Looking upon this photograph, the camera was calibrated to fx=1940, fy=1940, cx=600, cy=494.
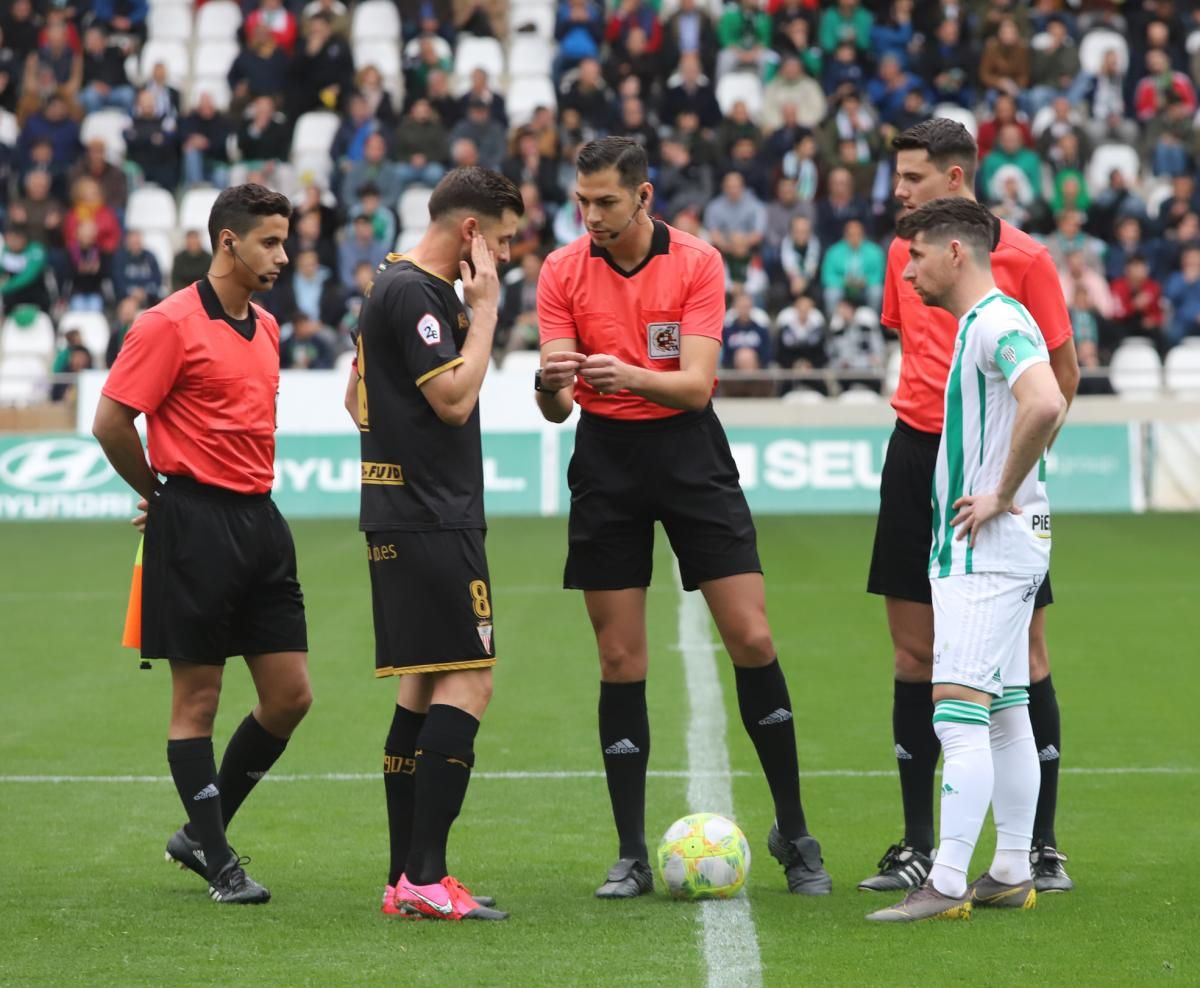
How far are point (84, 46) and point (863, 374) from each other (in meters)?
12.6

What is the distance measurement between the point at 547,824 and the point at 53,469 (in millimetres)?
14023

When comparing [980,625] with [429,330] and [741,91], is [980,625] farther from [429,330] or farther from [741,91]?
[741,91]

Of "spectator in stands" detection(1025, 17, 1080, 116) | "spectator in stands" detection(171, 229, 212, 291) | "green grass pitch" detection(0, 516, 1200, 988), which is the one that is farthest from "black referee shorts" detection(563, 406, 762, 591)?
"spectator in stands" detection(1025, 17, 1080, 116)

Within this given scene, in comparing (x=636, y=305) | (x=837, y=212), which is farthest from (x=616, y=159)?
(x=837, y=212)

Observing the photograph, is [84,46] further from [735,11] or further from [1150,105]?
[1150,105]

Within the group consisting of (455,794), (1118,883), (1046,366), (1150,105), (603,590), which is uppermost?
(1150,105)

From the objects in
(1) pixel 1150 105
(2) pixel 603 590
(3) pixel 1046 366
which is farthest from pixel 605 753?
(1) pixel 1150 105

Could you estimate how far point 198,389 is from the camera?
5891 millimetres

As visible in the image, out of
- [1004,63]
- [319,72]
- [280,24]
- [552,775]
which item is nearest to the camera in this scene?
[552,775]

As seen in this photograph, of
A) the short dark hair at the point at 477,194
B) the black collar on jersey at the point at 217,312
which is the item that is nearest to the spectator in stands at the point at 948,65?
the black collar on jersey at the point at 217,312

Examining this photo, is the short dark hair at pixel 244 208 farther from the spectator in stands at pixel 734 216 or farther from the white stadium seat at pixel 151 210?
the white stadium seat at pixel 151 210

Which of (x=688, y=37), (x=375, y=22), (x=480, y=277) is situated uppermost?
(x=375, y=22)

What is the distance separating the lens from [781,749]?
241 inches

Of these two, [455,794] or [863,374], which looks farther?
[863,374]
